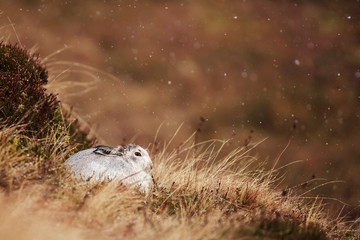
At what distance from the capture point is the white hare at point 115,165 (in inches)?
175

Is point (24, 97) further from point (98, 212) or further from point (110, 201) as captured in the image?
point (98, 212)

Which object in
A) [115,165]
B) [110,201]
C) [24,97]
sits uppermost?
[24,97]

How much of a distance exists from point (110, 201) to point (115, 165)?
689mm

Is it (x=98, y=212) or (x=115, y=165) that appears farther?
(x=115, y=165)

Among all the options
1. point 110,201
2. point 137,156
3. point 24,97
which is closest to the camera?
point 110,201

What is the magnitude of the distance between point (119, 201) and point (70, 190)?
1.73 feet

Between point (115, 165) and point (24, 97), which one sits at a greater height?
point (24, 97)

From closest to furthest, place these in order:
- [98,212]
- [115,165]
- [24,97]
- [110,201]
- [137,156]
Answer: [98,212] < [110,201] < [115,165] < [137,156] < [24,97]

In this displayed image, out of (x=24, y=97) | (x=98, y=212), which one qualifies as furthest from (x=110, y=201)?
(x=24, y=97)

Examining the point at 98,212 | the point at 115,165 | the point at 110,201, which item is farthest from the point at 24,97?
the point at 98,212

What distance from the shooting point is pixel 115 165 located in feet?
15.1

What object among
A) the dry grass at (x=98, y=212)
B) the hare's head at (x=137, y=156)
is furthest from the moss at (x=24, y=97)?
the hare's head at (x=137, y=156)

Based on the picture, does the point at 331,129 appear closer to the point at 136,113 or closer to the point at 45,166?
the point at 136,113

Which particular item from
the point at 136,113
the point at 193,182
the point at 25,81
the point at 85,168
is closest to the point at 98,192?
the point at 85,168
